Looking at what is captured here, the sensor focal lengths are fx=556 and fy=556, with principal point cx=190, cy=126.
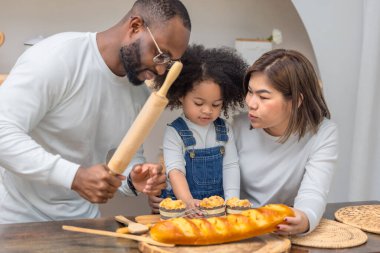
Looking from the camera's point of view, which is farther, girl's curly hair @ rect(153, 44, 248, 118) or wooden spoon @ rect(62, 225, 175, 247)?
girl's curly hair @ rect(153, 44, 248, 118)

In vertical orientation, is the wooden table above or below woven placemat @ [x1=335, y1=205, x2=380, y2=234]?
below

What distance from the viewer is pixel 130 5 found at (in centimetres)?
316

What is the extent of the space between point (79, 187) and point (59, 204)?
16.2 inches

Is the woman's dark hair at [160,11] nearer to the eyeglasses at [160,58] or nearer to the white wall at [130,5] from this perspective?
the eyeglasses at [160,58]

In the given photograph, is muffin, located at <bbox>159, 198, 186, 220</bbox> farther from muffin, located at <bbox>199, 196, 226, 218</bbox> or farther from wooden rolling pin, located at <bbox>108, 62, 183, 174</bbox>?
wooden rolling pin, located at <bbox>108, 62, 183, 174</bbox>

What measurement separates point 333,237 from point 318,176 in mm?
284

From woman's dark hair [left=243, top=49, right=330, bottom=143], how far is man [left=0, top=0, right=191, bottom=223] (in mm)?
315

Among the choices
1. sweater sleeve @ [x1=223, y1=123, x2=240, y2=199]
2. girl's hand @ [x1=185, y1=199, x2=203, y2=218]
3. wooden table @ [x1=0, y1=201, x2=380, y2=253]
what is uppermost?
sweater sleeve @ [x1=223, y1=123, x2=240, y2=199]

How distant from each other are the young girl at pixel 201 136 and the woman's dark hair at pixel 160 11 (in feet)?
0.95

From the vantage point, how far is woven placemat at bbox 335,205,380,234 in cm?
166

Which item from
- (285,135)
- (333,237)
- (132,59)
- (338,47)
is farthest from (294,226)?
(338,47)

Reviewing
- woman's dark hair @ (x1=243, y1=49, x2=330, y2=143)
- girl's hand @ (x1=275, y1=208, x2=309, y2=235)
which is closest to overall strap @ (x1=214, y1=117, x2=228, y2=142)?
woman's dark hair @ (x1=243, y1=49, x2=330, y2=143)

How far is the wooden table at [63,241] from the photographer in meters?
1.39

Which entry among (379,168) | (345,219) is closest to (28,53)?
(345,219)
